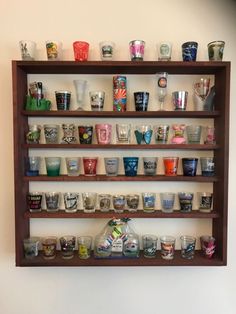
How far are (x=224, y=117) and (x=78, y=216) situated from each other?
2.58 ft

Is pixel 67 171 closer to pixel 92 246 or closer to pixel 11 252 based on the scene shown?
pixel 92 246

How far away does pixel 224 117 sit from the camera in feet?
4.18

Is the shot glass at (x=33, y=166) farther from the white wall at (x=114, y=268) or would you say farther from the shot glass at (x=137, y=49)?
the shot glass at (x=137, y=49)

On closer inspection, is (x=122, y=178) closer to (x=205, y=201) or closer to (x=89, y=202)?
(x=89, y=202)

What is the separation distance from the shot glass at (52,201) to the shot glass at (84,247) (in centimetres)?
19

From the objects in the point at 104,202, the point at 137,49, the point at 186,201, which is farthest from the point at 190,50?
the point at 104,202

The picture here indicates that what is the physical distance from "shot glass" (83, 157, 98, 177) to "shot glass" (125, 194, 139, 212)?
199 mm

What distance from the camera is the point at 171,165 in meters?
1.32

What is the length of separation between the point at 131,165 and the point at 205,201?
39cm

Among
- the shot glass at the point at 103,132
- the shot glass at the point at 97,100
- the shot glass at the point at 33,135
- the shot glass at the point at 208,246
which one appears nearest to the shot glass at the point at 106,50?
the shot glass at the point at 97,100

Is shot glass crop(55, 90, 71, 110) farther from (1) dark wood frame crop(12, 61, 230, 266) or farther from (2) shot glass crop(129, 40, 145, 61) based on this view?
(2) shot glass crop(129, 40, 145, 61)

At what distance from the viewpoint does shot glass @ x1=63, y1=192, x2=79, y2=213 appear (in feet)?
4.42

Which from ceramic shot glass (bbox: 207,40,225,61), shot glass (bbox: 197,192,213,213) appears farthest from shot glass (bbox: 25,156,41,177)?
ceramic shot glass (bbox: 207,40,225,61)
